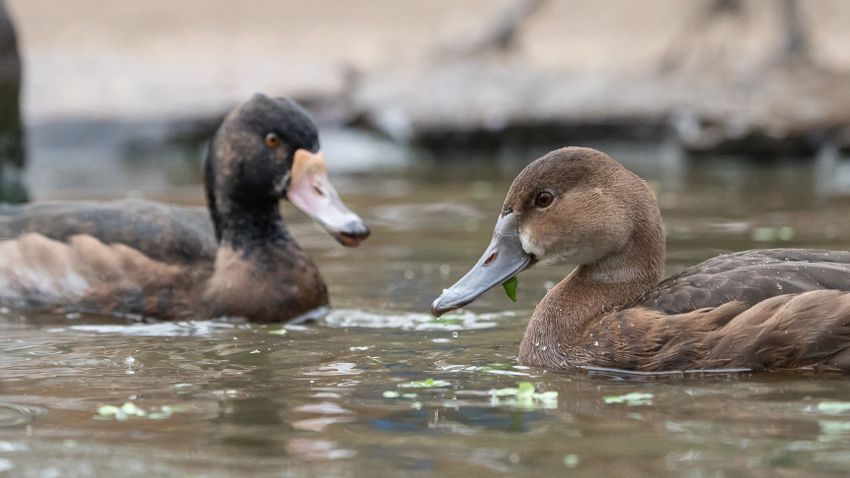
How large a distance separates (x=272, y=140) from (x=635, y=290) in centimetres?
275

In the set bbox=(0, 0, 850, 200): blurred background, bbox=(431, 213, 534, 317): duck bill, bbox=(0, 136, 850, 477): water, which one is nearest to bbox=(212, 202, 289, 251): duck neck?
bbox=(0, 136, 850, 477): water

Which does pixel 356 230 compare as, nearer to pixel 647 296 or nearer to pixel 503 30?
pixel 647 296

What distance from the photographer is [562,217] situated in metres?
6.96

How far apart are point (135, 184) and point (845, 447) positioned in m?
11.0

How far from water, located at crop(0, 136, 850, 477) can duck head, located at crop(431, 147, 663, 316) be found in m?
0.45

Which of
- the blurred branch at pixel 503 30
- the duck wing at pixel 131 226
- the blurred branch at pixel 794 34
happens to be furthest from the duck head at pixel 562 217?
the blurred branch at pixel 503 30

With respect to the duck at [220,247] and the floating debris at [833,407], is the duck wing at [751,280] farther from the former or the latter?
the duck at [220,247]

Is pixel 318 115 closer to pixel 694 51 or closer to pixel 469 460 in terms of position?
pixel 694 51

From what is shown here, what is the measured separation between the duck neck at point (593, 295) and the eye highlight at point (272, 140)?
242 centimetres

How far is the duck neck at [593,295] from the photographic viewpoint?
7.00 metres

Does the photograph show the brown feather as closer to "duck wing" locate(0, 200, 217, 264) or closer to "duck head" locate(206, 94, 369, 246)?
"duck head" locate(206, 94, 369, 246)

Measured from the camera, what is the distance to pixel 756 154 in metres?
Result: 16.0

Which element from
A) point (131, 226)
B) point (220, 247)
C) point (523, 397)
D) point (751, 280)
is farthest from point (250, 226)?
point (751, 280)

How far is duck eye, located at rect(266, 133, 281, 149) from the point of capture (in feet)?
29.4
